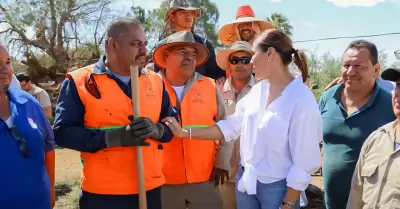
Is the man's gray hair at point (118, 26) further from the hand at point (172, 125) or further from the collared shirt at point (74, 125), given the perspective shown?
the hand at point (172, 125)

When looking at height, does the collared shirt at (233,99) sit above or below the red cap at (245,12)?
below

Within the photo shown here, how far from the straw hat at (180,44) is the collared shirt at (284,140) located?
38.3 inches

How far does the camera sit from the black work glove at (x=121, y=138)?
2.57 m

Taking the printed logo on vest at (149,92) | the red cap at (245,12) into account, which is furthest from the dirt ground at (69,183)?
the printed logo on vest at (149,92)

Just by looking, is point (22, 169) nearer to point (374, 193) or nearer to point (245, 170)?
point (245, 170)

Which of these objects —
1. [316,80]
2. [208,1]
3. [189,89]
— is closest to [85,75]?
[189,89]

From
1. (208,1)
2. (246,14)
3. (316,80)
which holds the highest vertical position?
(208,1)

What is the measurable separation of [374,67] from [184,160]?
1.67m

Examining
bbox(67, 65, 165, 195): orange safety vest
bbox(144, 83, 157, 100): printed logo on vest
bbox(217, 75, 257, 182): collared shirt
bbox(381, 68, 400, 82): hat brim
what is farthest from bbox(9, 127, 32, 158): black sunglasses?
bbox(381, 68, 400, 82): hat brim

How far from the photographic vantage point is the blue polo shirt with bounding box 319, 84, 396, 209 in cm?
320

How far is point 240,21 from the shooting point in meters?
4.98

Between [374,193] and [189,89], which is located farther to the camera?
[189,89]

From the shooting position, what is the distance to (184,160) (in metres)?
3.51

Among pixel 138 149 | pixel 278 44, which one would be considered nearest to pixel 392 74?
pixel 278 44
